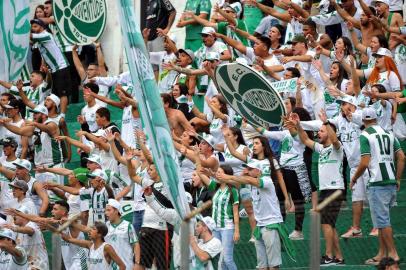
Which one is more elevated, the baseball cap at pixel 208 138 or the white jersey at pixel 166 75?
the white jersey at pixel 166 75

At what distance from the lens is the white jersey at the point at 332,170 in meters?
16.9

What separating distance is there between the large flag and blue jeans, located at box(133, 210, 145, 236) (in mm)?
4646

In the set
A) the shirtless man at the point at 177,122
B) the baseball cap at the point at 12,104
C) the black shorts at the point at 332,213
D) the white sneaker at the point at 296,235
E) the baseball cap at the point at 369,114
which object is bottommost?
the white sneaker at the point at 296,235

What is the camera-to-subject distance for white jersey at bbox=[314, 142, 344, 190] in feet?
55.5

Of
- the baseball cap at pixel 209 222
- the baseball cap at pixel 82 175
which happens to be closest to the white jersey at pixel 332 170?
the baseball cap at pixel 209 222

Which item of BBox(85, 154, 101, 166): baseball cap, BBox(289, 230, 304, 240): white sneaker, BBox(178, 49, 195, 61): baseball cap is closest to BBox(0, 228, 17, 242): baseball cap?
BBox(85, 154, 101, 166): baseball cap

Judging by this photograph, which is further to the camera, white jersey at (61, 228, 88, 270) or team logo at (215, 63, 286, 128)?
white jersey at (61, 228, 88, 270)

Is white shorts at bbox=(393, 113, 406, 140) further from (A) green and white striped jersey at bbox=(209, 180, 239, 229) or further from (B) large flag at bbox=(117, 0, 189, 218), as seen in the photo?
(B) large flag at bbox=(117, 0, 189, 218)

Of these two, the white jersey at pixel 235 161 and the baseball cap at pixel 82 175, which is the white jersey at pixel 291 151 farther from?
the baseball cap at pixel 82 175

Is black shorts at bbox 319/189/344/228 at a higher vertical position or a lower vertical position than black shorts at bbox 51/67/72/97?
lower

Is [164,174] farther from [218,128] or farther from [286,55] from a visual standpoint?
[286,55]

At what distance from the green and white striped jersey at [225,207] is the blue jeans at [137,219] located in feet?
3.70

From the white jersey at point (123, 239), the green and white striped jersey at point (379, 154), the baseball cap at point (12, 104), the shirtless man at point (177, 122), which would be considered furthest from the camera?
the baseball cap at point (12, 104)

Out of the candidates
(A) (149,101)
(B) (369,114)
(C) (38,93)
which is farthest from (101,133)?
(A) (149,101)
